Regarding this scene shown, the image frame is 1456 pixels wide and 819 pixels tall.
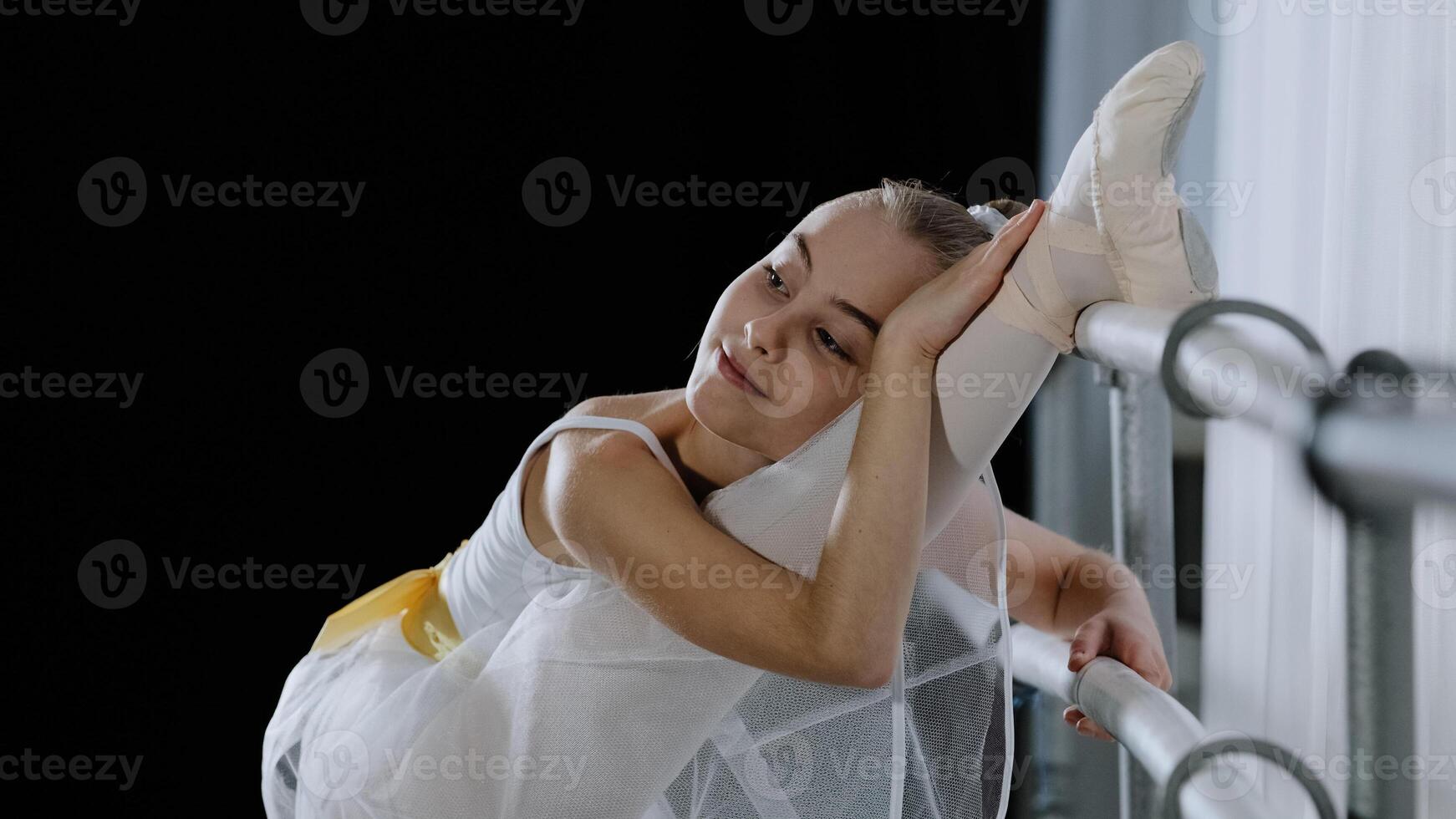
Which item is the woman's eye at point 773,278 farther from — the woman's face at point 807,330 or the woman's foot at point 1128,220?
the woman's foot at point 1128,220

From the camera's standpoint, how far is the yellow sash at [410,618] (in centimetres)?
135

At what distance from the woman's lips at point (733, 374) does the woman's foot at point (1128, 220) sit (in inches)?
11.2

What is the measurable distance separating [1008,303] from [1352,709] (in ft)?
1.24

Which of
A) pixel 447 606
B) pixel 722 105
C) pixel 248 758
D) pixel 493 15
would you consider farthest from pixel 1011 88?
pixel 248 758

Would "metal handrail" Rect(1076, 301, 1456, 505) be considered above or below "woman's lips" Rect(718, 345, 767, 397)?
above

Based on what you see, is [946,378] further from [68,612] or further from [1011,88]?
[68,612]

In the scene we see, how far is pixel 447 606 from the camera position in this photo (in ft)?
4.56

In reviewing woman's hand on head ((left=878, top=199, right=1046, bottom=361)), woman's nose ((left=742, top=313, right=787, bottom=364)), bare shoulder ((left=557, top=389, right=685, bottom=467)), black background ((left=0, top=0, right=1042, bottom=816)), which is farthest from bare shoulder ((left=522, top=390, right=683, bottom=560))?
black background ((left=0, top=0, right=1042, bottom=816))

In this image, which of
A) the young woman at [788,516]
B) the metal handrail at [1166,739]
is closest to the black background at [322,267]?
the young woman at [788,516]

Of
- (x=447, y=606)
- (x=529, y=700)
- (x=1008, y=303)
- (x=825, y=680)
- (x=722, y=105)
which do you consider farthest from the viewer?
(x=722, y=105)

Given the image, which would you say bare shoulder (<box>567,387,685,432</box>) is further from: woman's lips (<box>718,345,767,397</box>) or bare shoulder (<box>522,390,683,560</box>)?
woman's lips (<box>718,345,767,397</box>)

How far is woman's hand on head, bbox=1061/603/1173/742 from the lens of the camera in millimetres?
910

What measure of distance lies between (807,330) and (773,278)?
0.07 m

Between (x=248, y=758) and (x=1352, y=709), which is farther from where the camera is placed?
(x=248, y=758)
